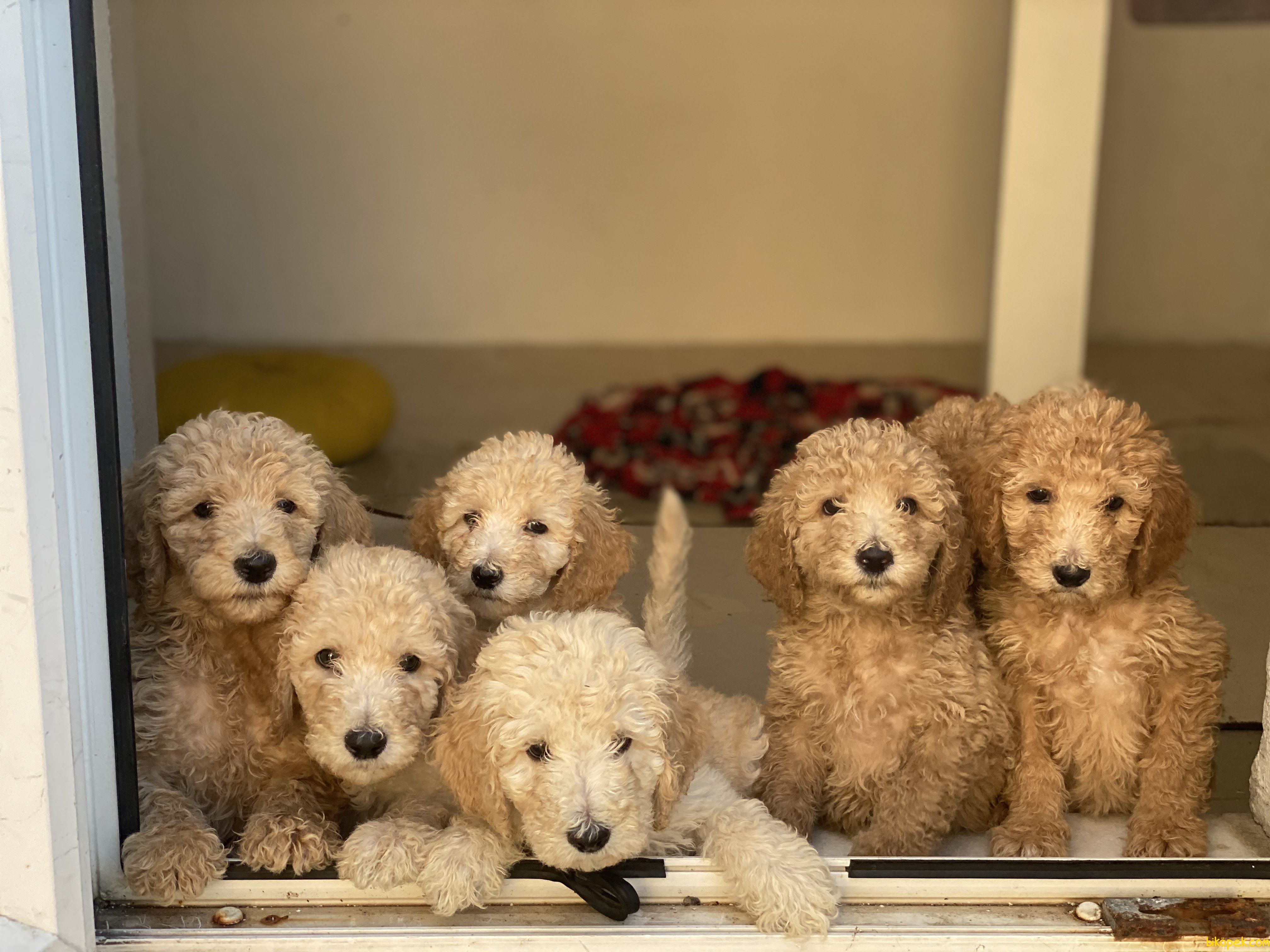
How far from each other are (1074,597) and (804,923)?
2.83 ft

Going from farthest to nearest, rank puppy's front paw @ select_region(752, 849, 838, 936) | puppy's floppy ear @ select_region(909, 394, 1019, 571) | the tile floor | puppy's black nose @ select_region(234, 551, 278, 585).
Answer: the tile floor, puppy's floppy ear @ select_region(909, 394, 1019, 571), puppy's black nose @ select_region(234, 551, 278, 585), puppy's front paw @ select_region(752, 849, 838, 936)

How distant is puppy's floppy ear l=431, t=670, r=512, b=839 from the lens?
6.84ft

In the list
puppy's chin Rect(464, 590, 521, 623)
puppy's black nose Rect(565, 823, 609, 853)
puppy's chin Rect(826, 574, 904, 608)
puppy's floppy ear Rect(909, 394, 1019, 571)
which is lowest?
puppy's black nose Rect(565, 823, 609, 853)

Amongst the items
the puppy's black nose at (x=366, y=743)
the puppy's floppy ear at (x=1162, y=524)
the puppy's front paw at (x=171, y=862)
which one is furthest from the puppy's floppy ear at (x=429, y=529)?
the puppy's floppy ear at (x=1162, y=524)

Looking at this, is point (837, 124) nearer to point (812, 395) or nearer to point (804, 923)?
point (812, 395)

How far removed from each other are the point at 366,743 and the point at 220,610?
44 centimetres

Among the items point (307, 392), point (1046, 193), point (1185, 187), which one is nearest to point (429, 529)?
point (307, 392)

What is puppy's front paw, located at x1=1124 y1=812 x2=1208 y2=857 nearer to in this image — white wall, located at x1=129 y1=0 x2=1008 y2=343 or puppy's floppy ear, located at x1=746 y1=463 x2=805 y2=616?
puppy's floppy ear, located at x1=746 y1=463 x2=805 y2=616

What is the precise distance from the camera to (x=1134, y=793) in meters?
2.65

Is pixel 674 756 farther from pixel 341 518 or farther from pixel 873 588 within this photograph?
pixel 341 518

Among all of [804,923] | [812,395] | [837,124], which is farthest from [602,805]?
[837,124]

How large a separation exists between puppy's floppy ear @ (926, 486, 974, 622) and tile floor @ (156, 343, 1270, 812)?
455 millimetres

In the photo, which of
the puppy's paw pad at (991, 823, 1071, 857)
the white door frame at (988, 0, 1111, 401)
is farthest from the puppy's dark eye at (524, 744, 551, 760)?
the white door frame at (988, 0, 1111, 401)

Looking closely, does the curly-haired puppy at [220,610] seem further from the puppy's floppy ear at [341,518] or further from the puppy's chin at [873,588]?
the puppy's chin at [873,588]
